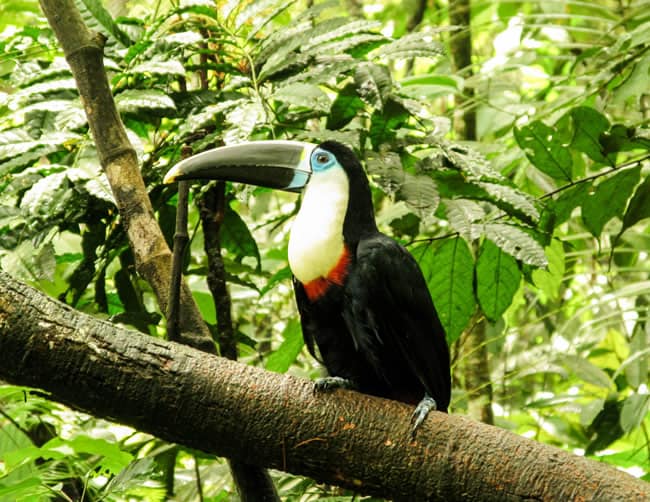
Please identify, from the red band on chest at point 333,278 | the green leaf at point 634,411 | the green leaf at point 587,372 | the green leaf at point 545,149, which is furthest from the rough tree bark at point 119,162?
the green leaf at point 587,372

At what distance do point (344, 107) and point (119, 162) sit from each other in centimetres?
66

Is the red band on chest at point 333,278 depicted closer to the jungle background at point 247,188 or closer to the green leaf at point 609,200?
the jungle background at point 247,188

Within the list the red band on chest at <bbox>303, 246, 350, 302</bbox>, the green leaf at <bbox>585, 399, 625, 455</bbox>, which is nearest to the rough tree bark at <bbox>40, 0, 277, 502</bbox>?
the red band on chest at <bbox>303, 246, 350, 302</bbox>

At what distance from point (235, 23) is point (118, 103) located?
0.46 meters

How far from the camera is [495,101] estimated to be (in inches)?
148

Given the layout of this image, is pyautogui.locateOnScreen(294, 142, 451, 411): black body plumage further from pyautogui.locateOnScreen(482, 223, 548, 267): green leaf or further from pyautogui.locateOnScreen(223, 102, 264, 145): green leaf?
pyautogui.locateOnScreen(223, 102, 264, 145): green leaf

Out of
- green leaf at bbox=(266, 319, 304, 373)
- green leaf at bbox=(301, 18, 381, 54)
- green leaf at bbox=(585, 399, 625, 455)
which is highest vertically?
green leaf at bbox=(301, 18, 381, 54)

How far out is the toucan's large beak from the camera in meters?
2.10

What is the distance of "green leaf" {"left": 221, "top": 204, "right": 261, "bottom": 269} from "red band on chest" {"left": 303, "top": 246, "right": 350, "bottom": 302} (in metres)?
0.38

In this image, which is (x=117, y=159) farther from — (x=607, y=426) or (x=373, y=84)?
(x=607, y=426)

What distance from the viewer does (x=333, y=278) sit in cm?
217

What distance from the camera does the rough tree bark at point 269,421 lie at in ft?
4.99

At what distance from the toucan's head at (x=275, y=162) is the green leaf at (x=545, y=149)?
0.49 meters

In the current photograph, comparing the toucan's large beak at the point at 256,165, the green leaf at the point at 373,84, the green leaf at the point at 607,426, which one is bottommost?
the green leaf at the point at 607,426
